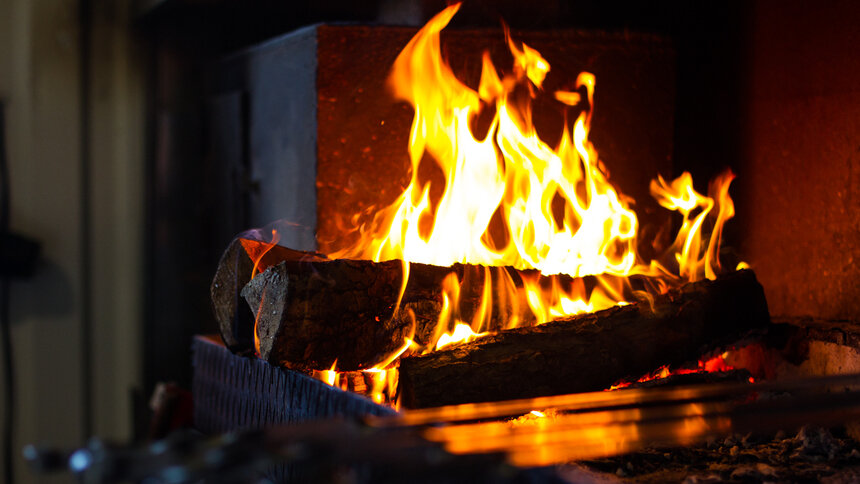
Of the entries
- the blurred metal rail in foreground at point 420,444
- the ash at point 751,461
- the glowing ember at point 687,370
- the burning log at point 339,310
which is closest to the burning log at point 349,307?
the burning log at point 339,310

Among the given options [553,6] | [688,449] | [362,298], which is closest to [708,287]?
[688,449]

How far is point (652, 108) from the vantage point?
111 inches

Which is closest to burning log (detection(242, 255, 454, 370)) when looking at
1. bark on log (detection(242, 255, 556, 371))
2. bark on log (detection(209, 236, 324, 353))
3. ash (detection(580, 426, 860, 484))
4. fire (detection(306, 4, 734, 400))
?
bark on log (detection(242, 255, 556, 371))

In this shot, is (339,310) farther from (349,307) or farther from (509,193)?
(509,193)

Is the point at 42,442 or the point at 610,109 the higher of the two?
the point at 610,109

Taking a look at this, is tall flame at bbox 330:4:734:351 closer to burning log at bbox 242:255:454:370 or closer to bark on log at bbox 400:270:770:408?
bark on log at bbox 400:270:770:408

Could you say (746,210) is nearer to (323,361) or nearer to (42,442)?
(323,361)

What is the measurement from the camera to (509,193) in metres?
2.64

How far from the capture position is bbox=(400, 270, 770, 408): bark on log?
5.95ft

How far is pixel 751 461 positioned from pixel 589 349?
16.7 inches

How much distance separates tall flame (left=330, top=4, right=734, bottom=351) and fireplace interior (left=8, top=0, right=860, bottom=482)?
0.17ft

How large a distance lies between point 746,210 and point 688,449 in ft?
3.81

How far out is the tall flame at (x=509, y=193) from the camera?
2.57 m

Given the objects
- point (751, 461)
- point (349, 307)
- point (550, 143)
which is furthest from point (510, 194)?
point (751, 461)
